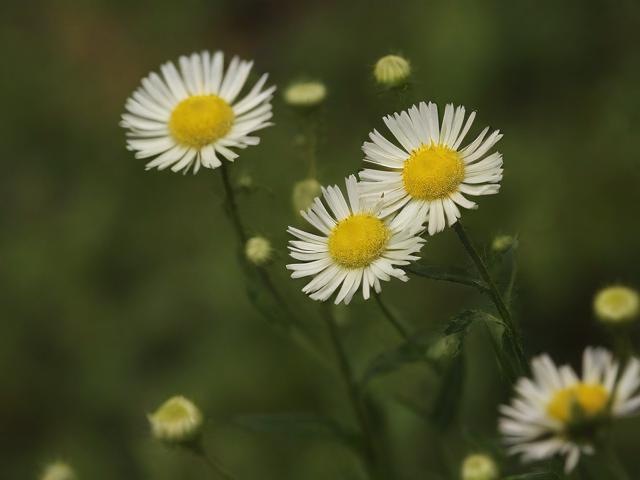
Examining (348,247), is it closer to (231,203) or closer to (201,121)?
(231,203)

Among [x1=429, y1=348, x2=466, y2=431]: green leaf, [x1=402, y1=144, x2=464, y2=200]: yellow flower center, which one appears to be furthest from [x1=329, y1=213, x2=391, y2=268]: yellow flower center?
[x1=429, y1=348, x2=466, y2=431]: green leaf

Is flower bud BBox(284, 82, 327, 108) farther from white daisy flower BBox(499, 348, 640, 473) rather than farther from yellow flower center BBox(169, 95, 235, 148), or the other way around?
white daisy flower BBox(499, 348, 640, 473)

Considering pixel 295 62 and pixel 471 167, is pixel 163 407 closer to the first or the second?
pixel 471 167

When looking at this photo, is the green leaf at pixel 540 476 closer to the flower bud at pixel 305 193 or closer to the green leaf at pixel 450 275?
the green leaf at pixel 450 275

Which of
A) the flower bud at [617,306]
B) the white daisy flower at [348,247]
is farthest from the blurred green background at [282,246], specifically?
the flower bud at [617,306]

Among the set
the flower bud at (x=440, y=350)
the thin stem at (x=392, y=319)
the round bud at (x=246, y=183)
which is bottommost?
the flower bud at (x=440, y=350)

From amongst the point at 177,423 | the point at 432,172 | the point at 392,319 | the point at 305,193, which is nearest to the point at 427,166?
the point at 432,172
